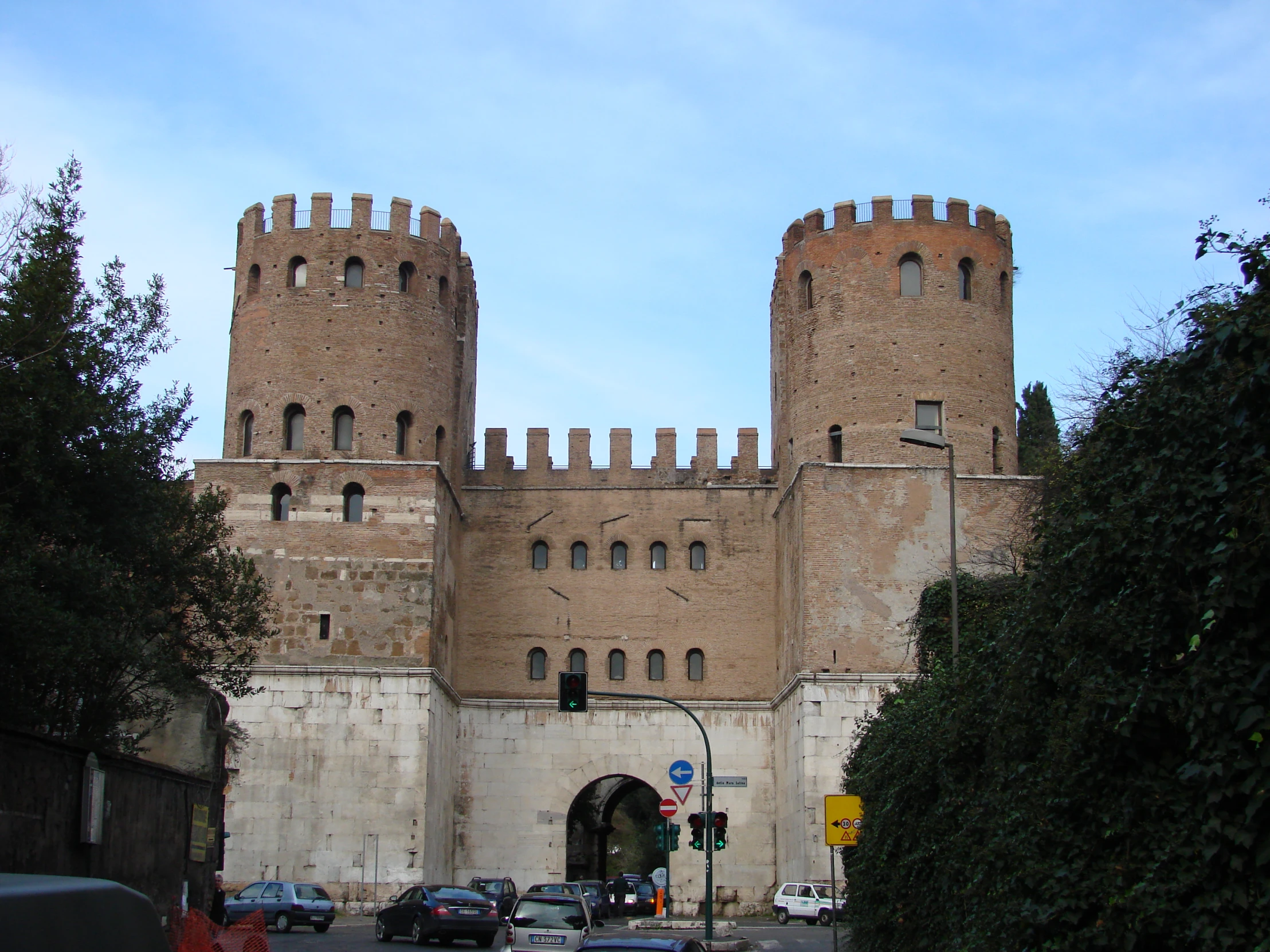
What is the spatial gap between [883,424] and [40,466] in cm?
2113

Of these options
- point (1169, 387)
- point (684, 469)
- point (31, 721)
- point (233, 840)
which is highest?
point (684, 469)

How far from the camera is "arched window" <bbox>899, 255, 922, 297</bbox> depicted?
33.0m

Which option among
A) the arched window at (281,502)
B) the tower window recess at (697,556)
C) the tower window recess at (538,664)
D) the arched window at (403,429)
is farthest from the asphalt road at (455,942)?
the arched window at (403,429)

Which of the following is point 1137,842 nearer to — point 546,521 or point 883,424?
point 883,424

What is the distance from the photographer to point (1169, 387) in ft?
25.3

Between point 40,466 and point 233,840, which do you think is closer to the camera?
point 40,466

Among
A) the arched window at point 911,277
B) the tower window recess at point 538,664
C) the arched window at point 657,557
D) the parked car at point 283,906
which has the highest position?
the arched window at point 911,277

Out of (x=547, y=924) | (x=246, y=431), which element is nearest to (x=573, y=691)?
(x=547, y=924)

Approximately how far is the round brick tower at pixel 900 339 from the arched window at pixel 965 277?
30 millimetres

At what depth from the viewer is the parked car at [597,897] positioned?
3055 cm

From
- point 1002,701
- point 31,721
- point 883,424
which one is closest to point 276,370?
point 883,424

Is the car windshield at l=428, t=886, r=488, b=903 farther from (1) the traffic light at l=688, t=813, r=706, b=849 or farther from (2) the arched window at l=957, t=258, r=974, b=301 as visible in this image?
(2) the arched window at l=957, t=258, r=974, b=301

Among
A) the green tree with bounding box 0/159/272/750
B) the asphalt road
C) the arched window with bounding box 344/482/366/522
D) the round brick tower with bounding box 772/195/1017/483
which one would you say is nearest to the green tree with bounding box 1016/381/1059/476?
the round brick tower with bounding box 772/195/1017/483

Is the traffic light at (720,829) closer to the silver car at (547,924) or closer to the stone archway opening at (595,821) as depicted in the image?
the silver car at (547,924)
